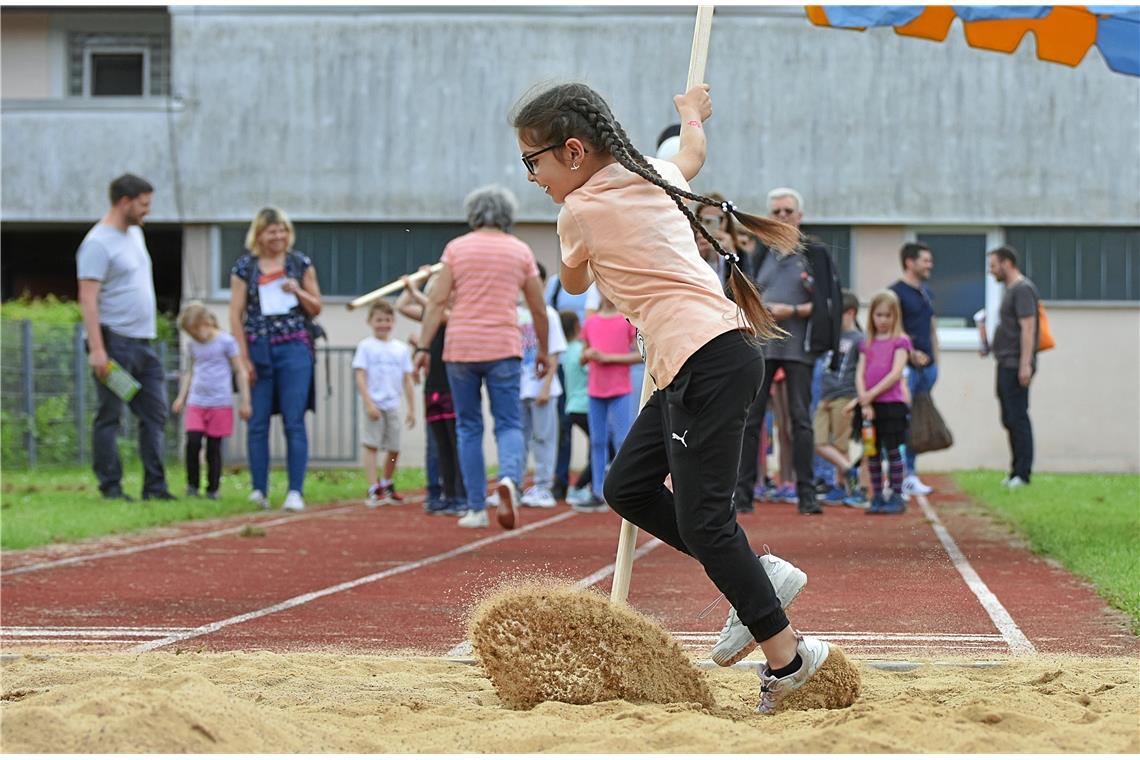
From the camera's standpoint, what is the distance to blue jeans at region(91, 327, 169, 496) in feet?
38.3

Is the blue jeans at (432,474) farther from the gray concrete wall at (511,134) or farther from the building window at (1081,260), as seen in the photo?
the building window at (1081,260)

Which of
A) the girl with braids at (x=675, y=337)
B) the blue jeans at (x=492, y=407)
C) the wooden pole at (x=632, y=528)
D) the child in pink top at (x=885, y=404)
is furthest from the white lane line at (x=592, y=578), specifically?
the child in pink top at (x=885, y=404)

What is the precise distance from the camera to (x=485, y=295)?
1009 cm

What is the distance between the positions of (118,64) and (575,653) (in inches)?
814

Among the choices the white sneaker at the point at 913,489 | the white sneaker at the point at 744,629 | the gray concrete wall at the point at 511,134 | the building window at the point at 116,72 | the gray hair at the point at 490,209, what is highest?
the building window at the point at 116,72

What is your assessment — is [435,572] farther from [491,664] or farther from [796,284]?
[796,284]

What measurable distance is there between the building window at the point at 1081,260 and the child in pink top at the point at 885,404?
32.9 feet

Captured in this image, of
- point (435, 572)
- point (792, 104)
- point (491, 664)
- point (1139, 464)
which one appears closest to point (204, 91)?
point (792, 104)

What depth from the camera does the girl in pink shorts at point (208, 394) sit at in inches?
508

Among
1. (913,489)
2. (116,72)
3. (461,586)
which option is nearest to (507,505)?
(461,586)

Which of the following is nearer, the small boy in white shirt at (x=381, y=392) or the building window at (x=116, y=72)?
the small boy in white shirt at (x=381, y=392)

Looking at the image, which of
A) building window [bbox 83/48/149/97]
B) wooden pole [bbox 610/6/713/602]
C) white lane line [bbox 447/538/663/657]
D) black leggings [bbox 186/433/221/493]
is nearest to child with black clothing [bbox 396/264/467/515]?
black leggings [bbox 186/433/221/493]

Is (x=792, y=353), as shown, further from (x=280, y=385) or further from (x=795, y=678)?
(x=795, y=678)

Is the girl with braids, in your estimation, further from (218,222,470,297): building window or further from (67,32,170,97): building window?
(67,32,170,97): building window
